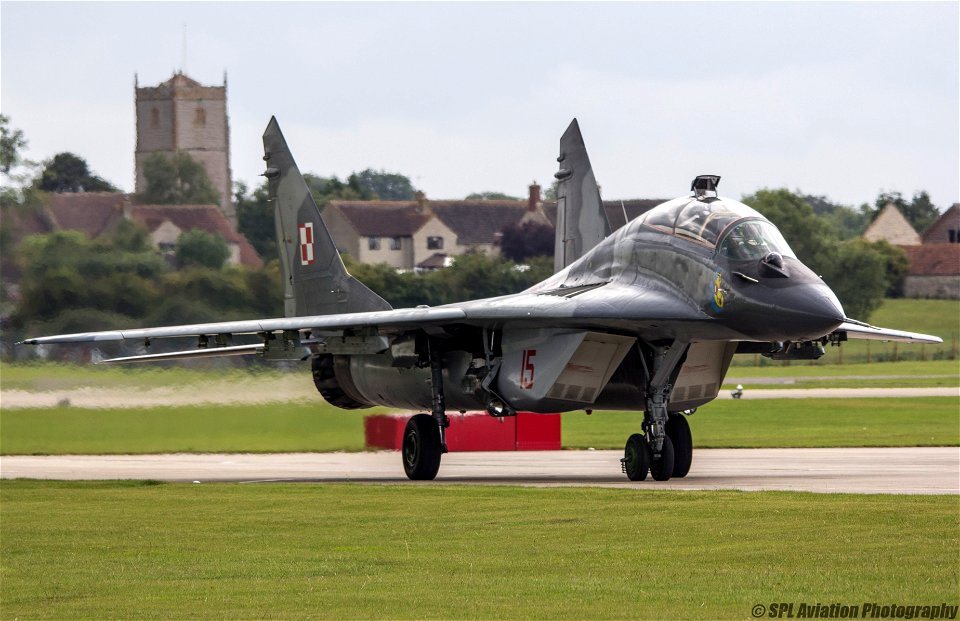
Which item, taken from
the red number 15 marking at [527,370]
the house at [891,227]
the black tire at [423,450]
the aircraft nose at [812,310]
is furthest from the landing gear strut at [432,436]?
the house at [891,227]

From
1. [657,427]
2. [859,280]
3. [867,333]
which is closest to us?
[657,427]

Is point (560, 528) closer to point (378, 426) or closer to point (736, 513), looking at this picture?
point (736, 513)

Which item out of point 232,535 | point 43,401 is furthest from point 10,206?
point 232,535

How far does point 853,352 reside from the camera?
76625mm

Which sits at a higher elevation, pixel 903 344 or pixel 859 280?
pixel 859 280

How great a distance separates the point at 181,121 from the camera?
11631 cm

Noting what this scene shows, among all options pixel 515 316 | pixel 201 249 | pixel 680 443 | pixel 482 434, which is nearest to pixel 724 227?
pixel 515 316

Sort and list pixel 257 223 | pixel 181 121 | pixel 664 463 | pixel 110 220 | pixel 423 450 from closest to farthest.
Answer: pixel 664 463 → pixel 423 450 → pixel 110 220 → pixel 257 223 → pixel 181 121

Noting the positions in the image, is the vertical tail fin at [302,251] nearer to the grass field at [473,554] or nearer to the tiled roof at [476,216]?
the grass field at [473,554]

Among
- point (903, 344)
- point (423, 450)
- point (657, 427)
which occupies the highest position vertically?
point (657, 427)

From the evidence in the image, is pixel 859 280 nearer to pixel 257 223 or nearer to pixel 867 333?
pixel 257 223

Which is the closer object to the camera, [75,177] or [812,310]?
[812,310]

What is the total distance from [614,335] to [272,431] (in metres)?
9.21

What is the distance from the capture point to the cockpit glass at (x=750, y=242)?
1725cm
